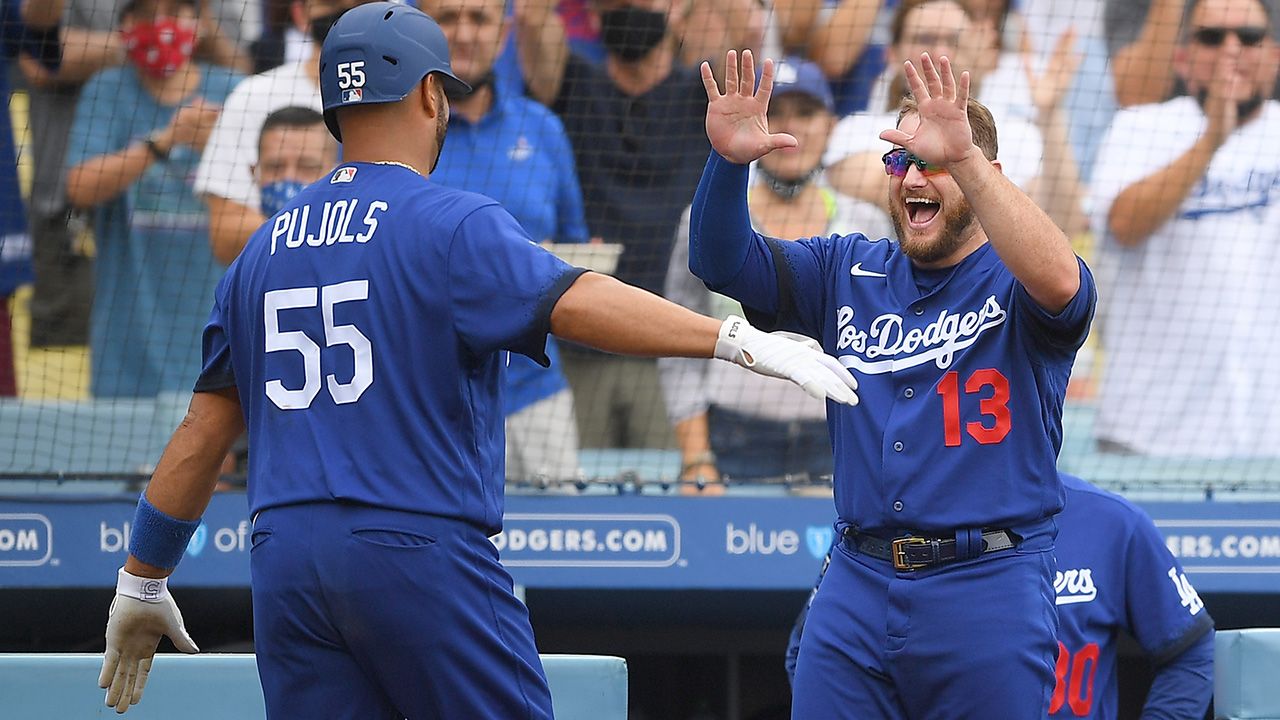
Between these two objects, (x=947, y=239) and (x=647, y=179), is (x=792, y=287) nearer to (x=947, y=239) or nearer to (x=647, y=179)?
(x=947, y=239)

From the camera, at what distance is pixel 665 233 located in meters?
6.10

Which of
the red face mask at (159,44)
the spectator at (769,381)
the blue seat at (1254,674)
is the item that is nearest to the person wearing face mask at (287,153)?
the red face mask at (159,44)

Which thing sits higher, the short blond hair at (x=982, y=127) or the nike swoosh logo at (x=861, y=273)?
the short blond hair at (x=982, y=127)

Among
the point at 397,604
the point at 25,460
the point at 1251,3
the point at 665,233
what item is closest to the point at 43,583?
the point at 25,460

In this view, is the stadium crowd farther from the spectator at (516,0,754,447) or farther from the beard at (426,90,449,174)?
the beard at (426,90,449,174)

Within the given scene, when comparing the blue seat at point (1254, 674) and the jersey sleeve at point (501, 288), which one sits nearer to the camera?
the jersey sleeve at point (501, 288)

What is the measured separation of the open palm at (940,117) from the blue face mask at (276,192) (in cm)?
320

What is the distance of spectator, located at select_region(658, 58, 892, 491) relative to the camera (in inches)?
234

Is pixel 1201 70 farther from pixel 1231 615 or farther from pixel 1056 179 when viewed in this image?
pixel 1231 615

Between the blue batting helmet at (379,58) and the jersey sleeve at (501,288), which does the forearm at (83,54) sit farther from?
the jersey sleeve at (501,288)

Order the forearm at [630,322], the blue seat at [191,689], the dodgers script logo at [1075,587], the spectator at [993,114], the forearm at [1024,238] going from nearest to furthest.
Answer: the forearm at [630,322] < the forearm at [1024,238] < the blue seat at [191,689] < the dodgers script logo at [1075,587] < the spectator at [993,114]

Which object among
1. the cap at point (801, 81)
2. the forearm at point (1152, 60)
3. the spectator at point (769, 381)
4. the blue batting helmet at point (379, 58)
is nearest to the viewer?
the blue batting helmet at point (379, 58)

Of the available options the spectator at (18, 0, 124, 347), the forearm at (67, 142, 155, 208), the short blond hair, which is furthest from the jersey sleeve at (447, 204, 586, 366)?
the spectator at (18, 0, 124, 347)

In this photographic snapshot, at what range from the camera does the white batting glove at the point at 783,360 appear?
2.63 m
